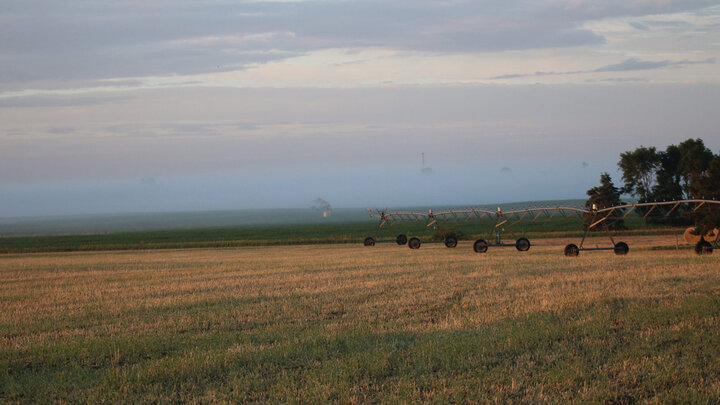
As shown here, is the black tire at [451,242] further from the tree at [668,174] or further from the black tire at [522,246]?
the tree at [668,174]

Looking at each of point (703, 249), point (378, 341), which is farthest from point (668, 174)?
point (378, 341)

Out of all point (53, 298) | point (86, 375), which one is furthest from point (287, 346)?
point (53, 298)

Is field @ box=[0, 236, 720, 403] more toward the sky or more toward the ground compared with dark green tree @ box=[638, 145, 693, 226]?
more toward the ground

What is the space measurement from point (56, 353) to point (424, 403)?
6.62m

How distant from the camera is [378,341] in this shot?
10672mm

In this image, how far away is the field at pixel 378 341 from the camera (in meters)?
8.05

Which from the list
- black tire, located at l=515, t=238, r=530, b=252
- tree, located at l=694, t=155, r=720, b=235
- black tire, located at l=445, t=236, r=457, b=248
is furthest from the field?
black tire, located at l=445, t=236, r=457, b=248

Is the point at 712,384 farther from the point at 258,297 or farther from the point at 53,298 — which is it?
the point at 53,298

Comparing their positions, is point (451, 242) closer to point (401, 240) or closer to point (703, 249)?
point (401, 240)

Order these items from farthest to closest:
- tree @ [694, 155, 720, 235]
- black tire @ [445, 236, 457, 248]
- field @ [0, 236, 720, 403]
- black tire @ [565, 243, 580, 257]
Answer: black tire @ [445, 236, 457, 248] < tree @ [694, 155, 720, 235] < black tire @ [565, 243, 580, 257] < field @ [0, 236, 720, 403]

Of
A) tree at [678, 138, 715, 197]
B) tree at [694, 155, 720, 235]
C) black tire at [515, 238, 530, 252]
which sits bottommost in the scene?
black tire at [515, 238, 530, 252]

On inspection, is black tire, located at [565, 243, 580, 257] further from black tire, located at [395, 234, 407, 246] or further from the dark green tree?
the dark green tree

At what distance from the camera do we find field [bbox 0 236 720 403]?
317 inches

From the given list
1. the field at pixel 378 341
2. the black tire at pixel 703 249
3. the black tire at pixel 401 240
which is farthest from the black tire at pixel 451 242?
the field at pixel 378 341
